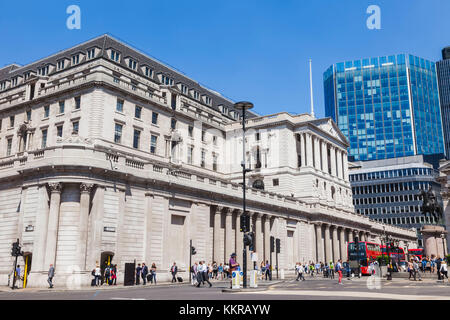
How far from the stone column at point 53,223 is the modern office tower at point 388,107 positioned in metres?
162

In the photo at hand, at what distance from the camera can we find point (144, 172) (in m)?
40.0

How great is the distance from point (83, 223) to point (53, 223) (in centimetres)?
221

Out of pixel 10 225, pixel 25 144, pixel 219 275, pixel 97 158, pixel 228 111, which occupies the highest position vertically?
pixel 228 111

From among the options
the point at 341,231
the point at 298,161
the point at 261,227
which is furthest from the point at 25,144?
the point at 341,231

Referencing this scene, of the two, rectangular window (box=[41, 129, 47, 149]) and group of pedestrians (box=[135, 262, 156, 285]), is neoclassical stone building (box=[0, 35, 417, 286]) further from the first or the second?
group of pedestrians (box=[135, 262, 156, 285])

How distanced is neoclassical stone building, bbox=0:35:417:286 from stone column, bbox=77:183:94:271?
0.08 meters

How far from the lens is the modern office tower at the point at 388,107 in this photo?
179000 mm

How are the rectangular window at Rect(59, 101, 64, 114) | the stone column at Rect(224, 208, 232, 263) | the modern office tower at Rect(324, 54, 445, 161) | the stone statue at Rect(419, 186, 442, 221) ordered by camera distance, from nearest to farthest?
1. the stone column at Rect(224, 208, 232, 263)
2. the rectangular window at Rect(59, 101, 64, 114)
3. the stone statue at Rect(419, 186, 442, 221)
4. the modern office tower at Rect(324, 54, 445, 161)

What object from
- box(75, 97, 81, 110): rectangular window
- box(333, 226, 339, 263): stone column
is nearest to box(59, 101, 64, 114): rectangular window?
box(75, 97, 81, 110): rectangular window

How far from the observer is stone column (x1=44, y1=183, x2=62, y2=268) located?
3397 centimetres

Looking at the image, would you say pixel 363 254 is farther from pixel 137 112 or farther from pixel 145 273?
pixel 137 112

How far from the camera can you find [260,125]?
249 ft
